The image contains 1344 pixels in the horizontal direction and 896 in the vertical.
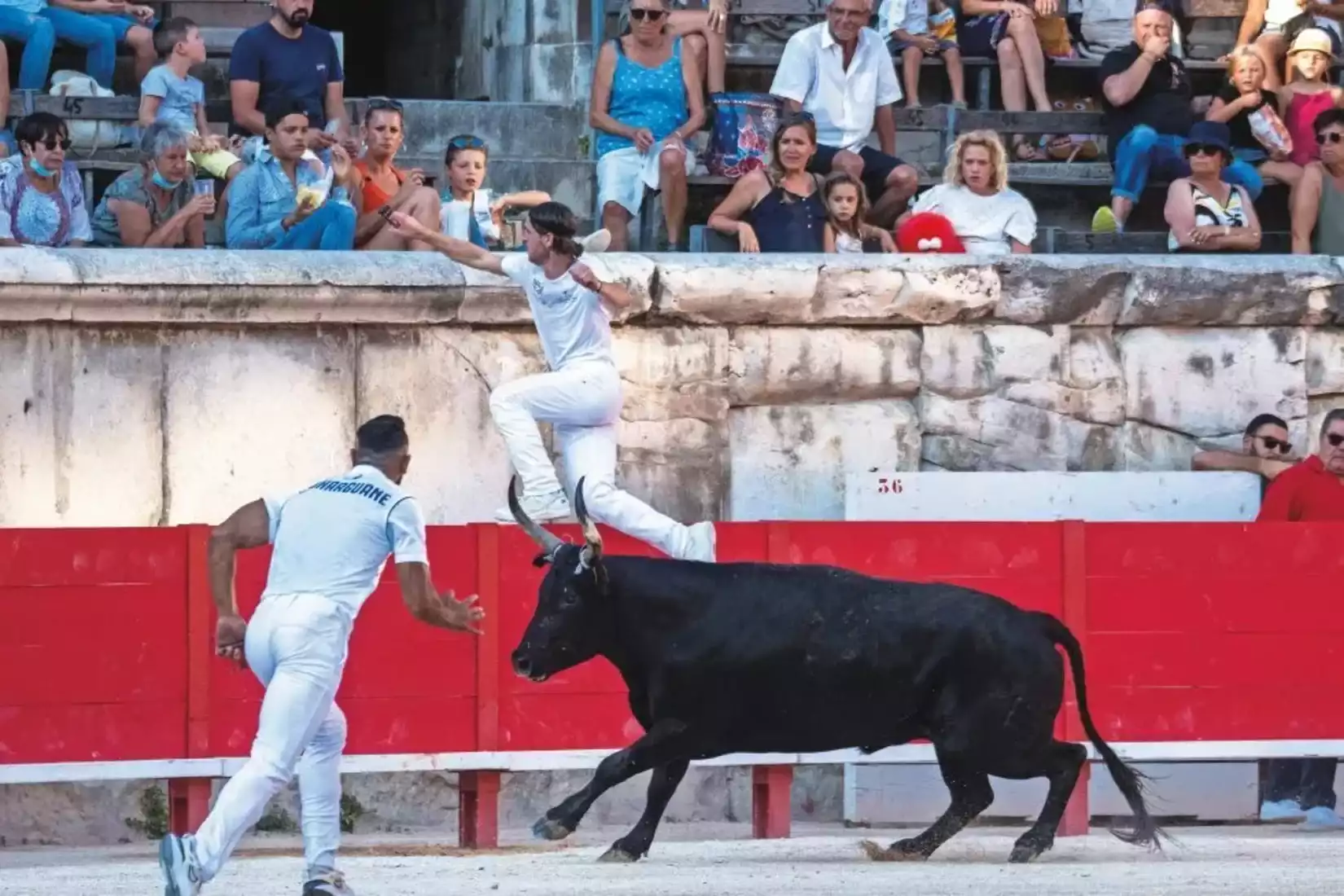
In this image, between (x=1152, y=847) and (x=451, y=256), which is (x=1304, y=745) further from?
(x=451, y=256)

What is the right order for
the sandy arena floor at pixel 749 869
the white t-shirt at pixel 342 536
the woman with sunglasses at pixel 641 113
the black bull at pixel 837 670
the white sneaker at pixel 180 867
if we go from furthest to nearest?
the woman with sunglasses at pixel 641 113
the black bull at pixel 837 670
the sandy arena floor at pixel 749 869
the white t-shirt at pixel 342 536
the white sneaker at pixel 180 867

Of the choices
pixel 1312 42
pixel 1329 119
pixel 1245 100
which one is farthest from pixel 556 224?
pixel 1312 42

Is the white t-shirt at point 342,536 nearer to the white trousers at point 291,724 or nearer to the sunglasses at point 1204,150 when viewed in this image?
the white trousers at point 291,724

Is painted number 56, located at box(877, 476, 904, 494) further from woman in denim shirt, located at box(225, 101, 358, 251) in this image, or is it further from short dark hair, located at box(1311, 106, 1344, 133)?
short dark hair, located at box(1311, 106, 1344, 133)

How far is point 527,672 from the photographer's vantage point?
8.46m

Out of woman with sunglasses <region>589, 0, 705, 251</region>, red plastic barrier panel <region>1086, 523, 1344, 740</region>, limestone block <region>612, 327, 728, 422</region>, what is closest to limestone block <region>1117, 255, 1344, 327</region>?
red plastic barrier panel <region>1086, 523, 1344, 740</region>

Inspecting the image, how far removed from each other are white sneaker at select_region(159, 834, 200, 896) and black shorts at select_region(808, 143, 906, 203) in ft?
18.0

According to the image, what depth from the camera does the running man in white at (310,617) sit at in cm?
709

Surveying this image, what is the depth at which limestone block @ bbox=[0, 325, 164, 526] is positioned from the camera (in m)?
10.4

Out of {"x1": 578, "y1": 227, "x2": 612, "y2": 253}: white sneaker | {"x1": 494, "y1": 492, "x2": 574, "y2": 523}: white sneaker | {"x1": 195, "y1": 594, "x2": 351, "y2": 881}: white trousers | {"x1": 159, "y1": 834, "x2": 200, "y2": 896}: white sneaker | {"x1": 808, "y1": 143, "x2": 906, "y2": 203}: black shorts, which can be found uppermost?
{"x1": 808, "y1": 143, "x2": 906, "y2": 203}: black shorts

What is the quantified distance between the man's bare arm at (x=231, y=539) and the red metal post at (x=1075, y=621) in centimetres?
370

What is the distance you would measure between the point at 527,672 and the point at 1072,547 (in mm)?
2559

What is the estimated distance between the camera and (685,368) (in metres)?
11.0

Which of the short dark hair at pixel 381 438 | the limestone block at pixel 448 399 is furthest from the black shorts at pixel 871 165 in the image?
the short dark hair at pixel 381 438
